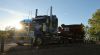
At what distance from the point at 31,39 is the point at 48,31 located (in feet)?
11.6

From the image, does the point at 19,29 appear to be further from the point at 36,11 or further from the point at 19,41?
the point at 36,11

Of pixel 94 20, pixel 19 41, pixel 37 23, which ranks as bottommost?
pixel 19 41

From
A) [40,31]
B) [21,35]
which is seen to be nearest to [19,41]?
[21,35]

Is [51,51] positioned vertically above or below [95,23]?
below

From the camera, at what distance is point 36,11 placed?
28609mm

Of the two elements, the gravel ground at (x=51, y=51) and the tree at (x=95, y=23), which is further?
the tree at (x=95, y=23)

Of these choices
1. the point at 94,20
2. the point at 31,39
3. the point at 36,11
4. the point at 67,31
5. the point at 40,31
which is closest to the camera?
the point at 31,39

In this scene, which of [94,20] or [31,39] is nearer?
[31,39]

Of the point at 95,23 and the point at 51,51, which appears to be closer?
the point at 51,51

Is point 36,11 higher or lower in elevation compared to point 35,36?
higher

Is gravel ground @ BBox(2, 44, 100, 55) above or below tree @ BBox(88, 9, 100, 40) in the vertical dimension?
below

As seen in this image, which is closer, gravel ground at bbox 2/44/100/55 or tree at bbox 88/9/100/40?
gravel ground at bbox 2/44/100/55

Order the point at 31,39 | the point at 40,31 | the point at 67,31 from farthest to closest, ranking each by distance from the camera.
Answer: the point at 67,31
the point at 40,31
the point at 31,39

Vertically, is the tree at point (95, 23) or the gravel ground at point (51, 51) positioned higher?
the tree at point (95, 23)
